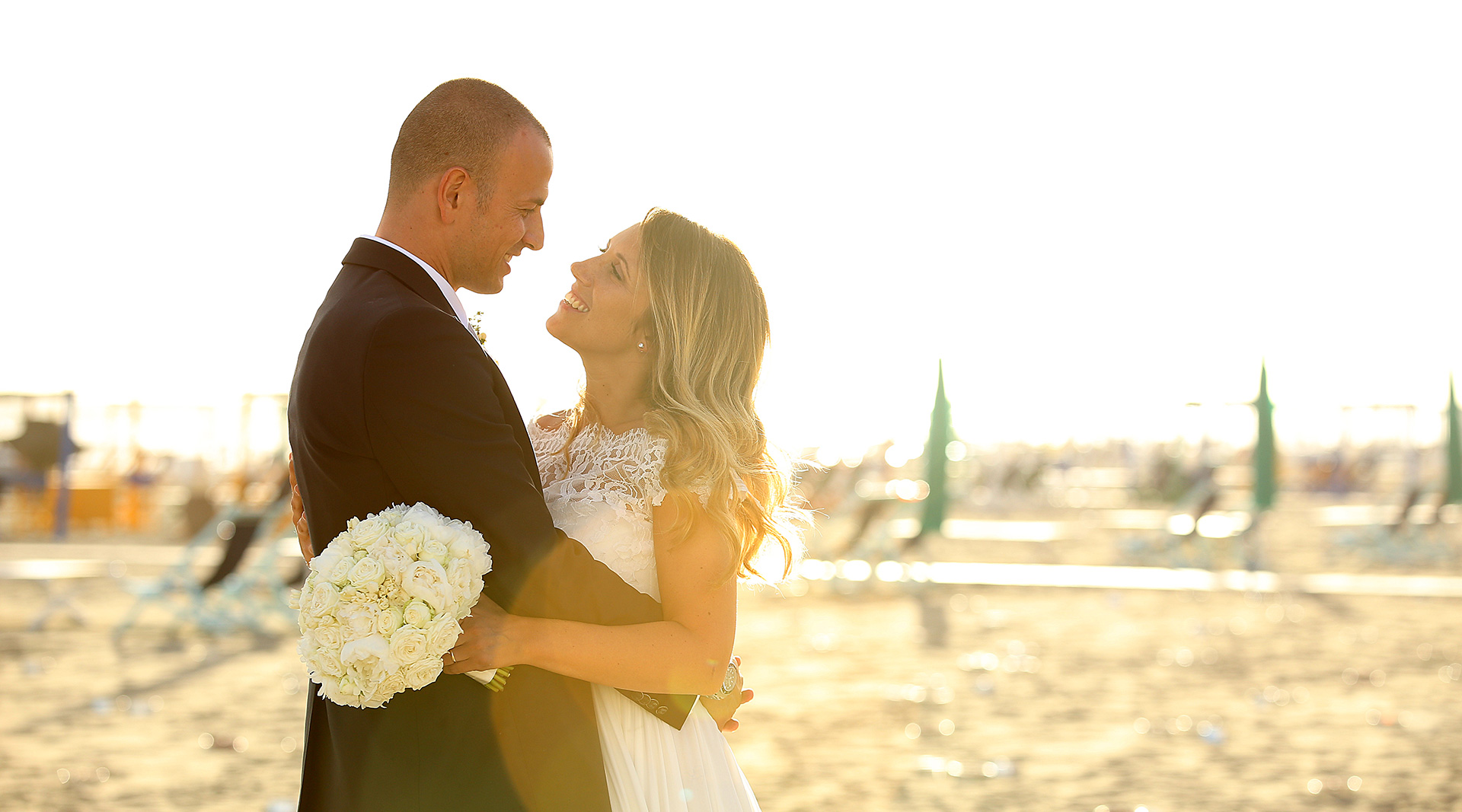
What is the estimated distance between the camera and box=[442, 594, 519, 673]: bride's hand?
1.88 m

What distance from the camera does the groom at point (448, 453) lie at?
1.85 meters

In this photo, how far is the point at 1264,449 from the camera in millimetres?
16875

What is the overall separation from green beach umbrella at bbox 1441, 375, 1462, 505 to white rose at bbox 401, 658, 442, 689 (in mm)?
21848

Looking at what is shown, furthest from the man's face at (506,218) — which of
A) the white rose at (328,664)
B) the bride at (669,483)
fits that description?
the white rose at (328,664)

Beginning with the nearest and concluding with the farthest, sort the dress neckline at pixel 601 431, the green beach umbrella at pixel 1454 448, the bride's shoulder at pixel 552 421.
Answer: the dress neckline at pixel 601 431 < the bride's shoulder at pixel 552 421 < the green beach umbrella at pixel 1454 448

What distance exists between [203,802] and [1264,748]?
16.1 ft

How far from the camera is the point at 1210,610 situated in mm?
11719

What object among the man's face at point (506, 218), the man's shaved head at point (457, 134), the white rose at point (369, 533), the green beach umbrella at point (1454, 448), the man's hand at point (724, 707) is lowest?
the green beach umbrella at point (1454, 448)

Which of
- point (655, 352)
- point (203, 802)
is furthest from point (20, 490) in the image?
point (655, 352)

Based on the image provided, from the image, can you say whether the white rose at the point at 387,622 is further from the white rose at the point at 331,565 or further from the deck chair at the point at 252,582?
the deck chair at the point at 252,582

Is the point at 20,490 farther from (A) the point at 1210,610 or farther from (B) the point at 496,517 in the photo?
(B) the point at 496,517

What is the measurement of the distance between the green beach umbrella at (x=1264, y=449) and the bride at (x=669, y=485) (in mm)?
15821

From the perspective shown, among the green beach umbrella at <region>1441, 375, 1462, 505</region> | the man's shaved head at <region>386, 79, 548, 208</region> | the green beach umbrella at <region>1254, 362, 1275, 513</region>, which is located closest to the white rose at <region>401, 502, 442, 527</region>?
the man's shaved head at <region>386, 79, 548, 208</region>

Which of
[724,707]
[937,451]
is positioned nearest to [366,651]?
[724,707]
